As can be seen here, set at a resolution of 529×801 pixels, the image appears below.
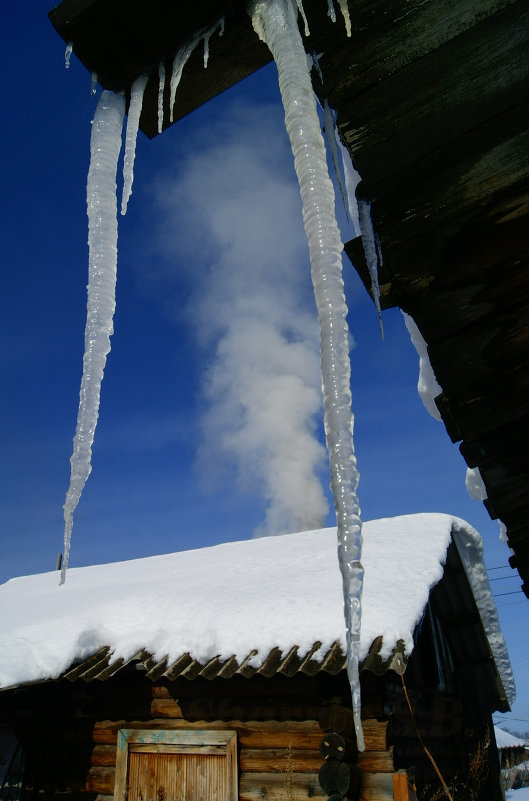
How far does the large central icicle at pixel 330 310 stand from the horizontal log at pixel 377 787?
14.5ft

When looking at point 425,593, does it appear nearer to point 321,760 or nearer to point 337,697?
point 337,697

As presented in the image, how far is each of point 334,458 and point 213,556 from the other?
9345 mm

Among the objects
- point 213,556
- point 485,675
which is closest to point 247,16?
point 213,556

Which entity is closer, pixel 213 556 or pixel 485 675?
pixel 485 675

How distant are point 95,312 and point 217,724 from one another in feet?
17.0

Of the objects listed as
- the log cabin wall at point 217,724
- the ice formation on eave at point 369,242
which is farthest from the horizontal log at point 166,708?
the ice formation on eave at point 369,242

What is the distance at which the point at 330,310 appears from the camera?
1673mm

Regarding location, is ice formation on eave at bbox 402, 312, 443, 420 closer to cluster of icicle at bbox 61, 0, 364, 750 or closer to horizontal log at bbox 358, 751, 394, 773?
cluster of icicle at bbox 61, 0, 364, 750

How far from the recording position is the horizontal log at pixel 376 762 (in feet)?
16.2

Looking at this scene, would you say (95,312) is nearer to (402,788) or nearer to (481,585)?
(402,788)

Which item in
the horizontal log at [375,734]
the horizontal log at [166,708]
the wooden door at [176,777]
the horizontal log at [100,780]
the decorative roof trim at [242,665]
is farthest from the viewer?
the horizontal log at [100,780]

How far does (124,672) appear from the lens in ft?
20.3

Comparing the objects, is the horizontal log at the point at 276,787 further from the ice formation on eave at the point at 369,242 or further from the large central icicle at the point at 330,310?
the ice formation on eave at the point at 369,242

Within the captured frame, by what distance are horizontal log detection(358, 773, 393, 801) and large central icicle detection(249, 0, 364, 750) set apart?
4414 mm
